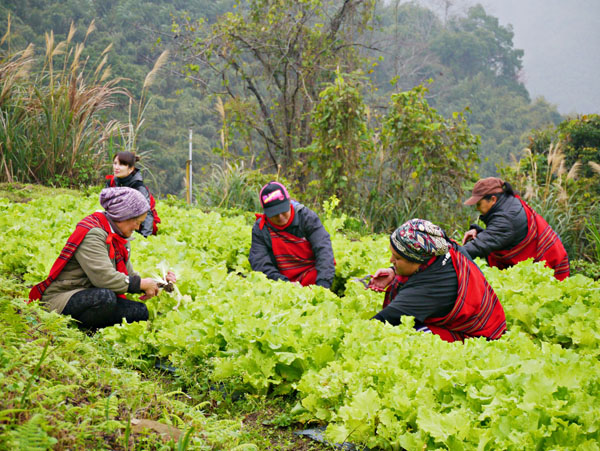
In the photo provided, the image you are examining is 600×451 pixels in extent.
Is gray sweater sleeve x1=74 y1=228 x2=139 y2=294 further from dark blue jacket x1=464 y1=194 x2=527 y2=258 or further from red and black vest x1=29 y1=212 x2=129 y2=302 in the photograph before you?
dark blue jacket x1=464 y1=194 x2=527 y2=258

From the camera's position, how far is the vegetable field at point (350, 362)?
8.10 feet

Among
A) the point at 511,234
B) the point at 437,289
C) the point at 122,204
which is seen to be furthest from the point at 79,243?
the point at 511,234

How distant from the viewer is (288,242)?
5.99m

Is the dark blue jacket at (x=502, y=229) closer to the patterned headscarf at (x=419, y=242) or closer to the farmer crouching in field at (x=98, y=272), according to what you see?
the patterned headscarf at (x=419, y=242)

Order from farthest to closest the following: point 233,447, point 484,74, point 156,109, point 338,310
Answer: point 484,74
point 156,109
point 338,310
point 233,447

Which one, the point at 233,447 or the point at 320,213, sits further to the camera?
the point at 320,213

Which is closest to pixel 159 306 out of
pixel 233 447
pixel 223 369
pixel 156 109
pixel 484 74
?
pixel 223 369

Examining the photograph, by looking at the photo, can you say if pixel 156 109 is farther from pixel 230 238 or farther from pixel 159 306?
pixel 159 306

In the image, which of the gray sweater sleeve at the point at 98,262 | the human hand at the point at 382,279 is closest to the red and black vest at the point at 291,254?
the human hand at the point at 382,279

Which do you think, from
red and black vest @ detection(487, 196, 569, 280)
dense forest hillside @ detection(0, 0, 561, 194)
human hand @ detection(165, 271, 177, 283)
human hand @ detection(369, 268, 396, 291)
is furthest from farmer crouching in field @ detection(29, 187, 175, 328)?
dense forest hillside @ detection(0, 0, 561, 194)

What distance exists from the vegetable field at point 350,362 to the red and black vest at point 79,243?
0.90ft

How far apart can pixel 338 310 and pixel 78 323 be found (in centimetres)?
203

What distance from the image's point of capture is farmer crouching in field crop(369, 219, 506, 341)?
3.85m

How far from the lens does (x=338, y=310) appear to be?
4180mm
